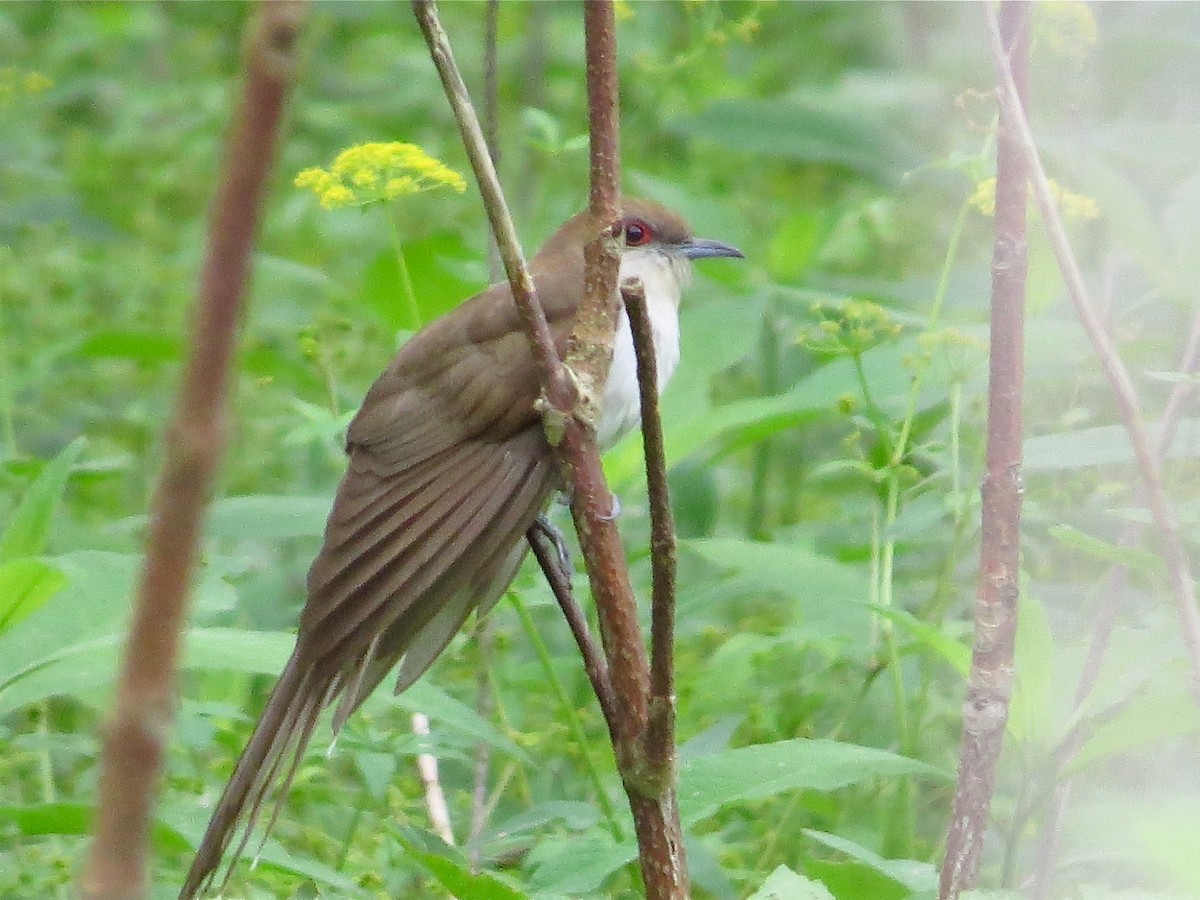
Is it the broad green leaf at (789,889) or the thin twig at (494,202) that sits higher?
the thin twig at (494,202)

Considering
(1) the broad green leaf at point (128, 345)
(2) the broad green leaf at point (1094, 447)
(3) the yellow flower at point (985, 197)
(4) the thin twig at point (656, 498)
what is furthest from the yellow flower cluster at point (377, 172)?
(1) the broad green leaf at point (128, 345)

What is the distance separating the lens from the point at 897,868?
2.29 meters

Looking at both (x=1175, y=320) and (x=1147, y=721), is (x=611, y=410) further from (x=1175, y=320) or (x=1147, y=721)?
(x=1147, y=721)

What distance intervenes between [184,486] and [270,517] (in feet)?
8.93

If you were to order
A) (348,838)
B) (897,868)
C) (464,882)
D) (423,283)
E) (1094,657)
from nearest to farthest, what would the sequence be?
1. (464,882)
2. (1094,657)
3. (897,868)
4. (348,838)
5. (423,283)

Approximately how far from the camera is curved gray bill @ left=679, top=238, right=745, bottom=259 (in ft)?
12.6

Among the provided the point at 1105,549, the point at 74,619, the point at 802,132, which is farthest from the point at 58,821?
the point at 802,132

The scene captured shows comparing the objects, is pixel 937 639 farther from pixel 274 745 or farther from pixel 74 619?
pixel 74 619

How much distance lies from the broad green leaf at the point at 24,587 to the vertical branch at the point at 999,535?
120 centimetres

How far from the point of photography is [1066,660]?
7.38 ft

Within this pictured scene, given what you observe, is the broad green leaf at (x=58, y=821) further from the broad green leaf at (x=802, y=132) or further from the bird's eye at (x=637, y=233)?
the broad green leaf at (x=802, y=132)

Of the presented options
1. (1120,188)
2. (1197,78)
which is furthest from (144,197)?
(1120,188)

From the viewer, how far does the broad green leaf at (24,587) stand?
7.64 feet

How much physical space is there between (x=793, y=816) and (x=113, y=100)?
6.42 metres
